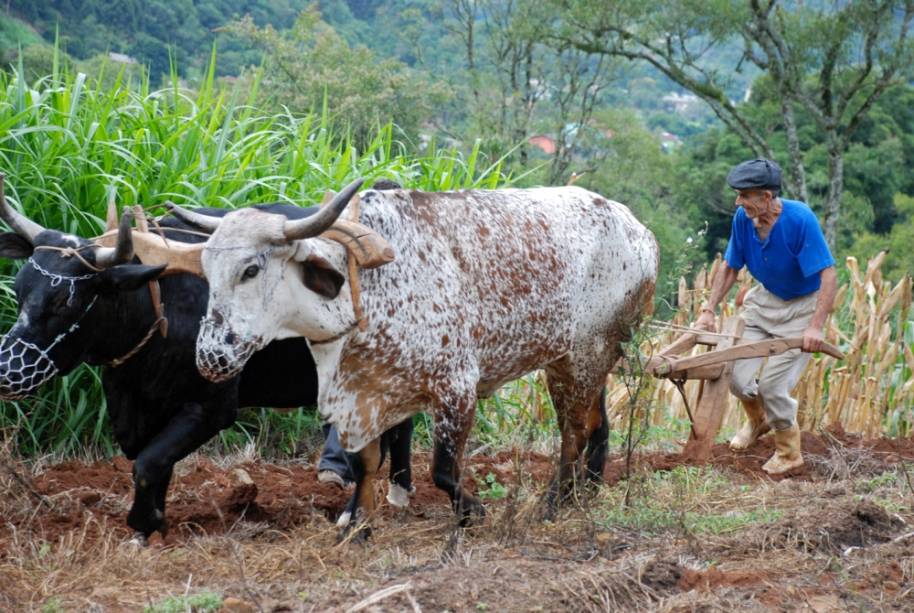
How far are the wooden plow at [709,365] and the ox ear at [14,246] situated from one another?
10.1 feet

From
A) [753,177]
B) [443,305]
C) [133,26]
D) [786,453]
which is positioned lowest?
[786,453]

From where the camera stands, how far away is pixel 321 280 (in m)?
4.88

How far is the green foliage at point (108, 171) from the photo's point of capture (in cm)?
676

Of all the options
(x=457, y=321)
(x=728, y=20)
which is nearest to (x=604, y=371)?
(x=457, y=321)

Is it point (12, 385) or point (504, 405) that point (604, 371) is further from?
point (12, 385)

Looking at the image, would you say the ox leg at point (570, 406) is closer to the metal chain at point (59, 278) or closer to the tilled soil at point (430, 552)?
the tilled soil at point (430, 552)

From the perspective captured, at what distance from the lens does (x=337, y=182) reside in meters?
7.64

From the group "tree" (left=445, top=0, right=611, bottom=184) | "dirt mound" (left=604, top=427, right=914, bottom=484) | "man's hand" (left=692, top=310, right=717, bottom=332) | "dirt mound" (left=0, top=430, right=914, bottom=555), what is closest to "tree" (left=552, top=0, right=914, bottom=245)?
"tree" (left=445, top=0, right=611, bottom=184)

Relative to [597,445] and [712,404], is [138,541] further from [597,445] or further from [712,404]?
[712,404]

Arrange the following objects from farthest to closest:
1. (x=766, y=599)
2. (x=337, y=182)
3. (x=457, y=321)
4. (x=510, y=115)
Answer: (x=510, y=115) → (x=337, y=182) → (x=457, y=321) → (x=766, y=599)

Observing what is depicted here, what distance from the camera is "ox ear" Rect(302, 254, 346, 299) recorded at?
486 centimetres

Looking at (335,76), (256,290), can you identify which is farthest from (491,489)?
(335,76)

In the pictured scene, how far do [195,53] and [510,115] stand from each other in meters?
8.55

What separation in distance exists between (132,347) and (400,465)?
1656 millimetres
